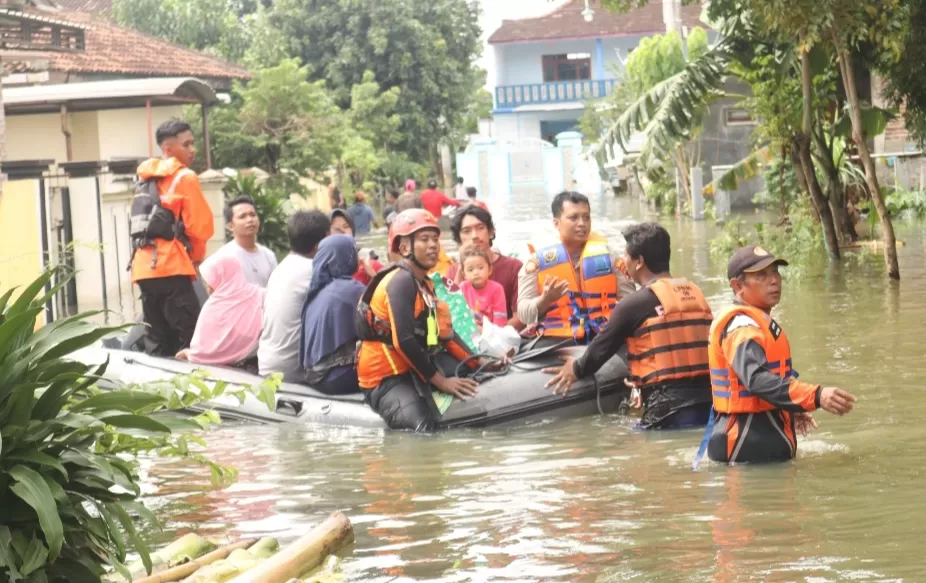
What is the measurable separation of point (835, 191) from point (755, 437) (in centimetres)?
1160

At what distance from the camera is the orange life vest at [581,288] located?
9.44m

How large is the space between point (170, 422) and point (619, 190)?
41538mm

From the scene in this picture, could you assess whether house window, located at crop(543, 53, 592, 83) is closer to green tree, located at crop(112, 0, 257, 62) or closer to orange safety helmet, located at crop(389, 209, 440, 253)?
green tree, located at crop(112, 0, 257, 62)

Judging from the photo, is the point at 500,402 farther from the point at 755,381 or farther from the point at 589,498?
the point at 755,381

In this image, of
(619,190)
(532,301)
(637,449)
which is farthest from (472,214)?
(619,190)

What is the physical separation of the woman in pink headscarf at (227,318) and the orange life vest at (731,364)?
14.6 ft

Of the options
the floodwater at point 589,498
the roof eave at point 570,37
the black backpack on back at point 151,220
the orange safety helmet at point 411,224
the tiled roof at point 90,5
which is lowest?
the floodwater at point 589,498

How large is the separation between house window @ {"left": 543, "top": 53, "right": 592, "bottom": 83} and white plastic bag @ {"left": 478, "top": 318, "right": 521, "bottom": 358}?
57.6 meters

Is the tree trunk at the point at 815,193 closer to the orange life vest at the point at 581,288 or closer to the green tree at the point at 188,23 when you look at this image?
the orange life vest at the point at 581,288

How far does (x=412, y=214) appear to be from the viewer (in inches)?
353

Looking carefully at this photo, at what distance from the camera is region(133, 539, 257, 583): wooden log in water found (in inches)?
211

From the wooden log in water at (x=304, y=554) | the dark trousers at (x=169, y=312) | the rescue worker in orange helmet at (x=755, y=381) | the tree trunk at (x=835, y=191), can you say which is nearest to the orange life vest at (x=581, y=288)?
the rescue worker in orange helmet at (x=755, y=381)

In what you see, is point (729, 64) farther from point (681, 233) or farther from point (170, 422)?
point (170, 422)

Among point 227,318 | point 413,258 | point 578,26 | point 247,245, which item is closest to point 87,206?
point 247,245
